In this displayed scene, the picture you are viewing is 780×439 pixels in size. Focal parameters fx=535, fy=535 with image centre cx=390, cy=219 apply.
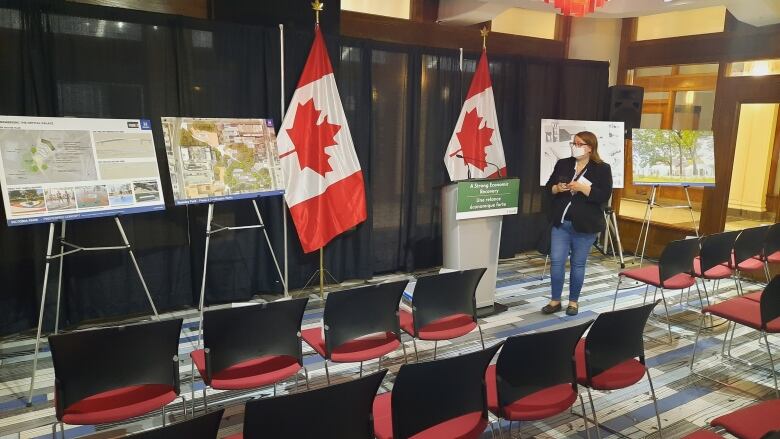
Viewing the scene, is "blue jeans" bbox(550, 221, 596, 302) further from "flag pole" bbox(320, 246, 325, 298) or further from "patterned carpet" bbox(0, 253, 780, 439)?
"flag pole" bbox(320, 246, 325, 298)

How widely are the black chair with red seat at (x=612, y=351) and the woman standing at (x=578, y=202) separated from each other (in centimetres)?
186

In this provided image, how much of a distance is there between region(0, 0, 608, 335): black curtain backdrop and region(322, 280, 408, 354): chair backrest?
2.48m

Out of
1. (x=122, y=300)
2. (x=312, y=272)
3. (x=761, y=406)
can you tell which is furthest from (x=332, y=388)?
(x=312, y=272)

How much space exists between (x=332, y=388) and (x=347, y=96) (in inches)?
165

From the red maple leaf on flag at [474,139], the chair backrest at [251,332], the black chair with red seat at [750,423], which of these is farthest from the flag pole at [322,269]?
the black chair with red seat at [750,423]

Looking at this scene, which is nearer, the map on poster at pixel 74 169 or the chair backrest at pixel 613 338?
the chair backrest at pixel 613 338

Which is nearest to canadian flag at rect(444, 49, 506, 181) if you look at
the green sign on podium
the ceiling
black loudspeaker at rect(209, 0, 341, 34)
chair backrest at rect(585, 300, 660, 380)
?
the ceiling

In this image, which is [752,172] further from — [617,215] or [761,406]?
[761,406]

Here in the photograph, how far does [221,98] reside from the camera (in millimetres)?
4988

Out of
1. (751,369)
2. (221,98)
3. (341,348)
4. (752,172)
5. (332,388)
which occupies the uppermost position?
(221,98)

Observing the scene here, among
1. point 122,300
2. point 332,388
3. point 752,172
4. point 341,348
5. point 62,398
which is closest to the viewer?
point 332,388

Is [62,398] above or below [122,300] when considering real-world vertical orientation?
above

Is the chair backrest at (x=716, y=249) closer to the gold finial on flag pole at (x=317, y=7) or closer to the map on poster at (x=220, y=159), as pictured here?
the map on poster at (x=220, y=159)

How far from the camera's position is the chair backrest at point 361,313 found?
119 inches
